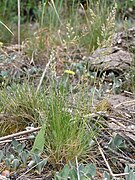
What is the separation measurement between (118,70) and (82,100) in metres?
0.91

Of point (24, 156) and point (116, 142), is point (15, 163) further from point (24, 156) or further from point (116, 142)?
point (116, 142)

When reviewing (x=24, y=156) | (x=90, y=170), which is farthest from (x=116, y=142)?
(x=24, y=156)

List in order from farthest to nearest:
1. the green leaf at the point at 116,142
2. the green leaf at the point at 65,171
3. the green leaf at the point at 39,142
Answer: the green leaf at the point at 116,142, the green leaf at the point at 39,142, the green leaf at the point at 65,171

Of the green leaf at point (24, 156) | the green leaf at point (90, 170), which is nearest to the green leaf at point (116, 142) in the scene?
the green leaf at point (90, 170)

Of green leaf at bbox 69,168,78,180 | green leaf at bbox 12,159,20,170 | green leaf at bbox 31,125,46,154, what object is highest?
green leaf at bbox 31,125,46,154

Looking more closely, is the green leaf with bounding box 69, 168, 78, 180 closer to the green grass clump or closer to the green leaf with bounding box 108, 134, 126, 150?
the green grass clump

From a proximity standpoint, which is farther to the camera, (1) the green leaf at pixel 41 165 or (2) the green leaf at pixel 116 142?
(2) the green leaf at pixel 116 142

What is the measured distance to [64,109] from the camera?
167cm

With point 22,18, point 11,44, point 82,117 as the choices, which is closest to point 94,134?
point 82,117

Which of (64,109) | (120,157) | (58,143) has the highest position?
(64,109)

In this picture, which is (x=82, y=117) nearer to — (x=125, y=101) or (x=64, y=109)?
(x=64, y=109)

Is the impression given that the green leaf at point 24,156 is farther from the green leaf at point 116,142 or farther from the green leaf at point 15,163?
the green leaf at point 116,142

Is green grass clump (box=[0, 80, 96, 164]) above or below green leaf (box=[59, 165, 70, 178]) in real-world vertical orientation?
above

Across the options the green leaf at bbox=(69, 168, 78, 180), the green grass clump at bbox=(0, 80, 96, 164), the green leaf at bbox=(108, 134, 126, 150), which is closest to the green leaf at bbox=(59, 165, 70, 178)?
the green leaf at bbox=(69, 168, 78, 180)
